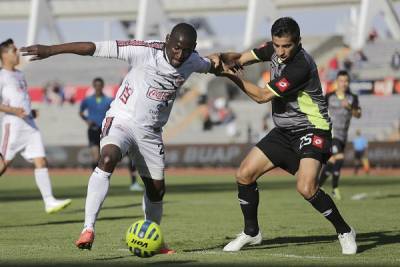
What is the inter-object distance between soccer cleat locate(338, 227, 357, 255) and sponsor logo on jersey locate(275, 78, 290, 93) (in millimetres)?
1619

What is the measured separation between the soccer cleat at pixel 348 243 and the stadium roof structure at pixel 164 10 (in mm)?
47273

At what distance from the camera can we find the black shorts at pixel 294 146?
399 inches

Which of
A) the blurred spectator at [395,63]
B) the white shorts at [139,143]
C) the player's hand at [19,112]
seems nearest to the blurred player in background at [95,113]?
the player's hand at [19,112]

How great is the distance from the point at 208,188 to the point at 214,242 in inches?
551

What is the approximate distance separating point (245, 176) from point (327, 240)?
4.82ft

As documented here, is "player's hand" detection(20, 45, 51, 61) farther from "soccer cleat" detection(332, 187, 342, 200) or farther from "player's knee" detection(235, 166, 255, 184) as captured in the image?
"soccer cleat" detection(332, 187, 342, 200)

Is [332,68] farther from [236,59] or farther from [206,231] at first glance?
[236,59]

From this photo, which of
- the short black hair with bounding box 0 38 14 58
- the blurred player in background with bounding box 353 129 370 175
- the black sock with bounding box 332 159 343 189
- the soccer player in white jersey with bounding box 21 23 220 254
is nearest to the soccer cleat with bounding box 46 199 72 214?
the short black hair with bounding box 0 38 14 58

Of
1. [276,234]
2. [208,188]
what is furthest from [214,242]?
[208,188]

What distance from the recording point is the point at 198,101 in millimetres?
53562

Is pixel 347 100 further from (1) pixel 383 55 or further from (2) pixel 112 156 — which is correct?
(1) pixel 383 55

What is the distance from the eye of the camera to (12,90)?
49.8ft

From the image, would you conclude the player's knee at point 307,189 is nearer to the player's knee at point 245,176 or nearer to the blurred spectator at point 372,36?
the player's knee at point 245,176

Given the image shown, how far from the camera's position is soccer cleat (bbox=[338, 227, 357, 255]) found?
384 inches
